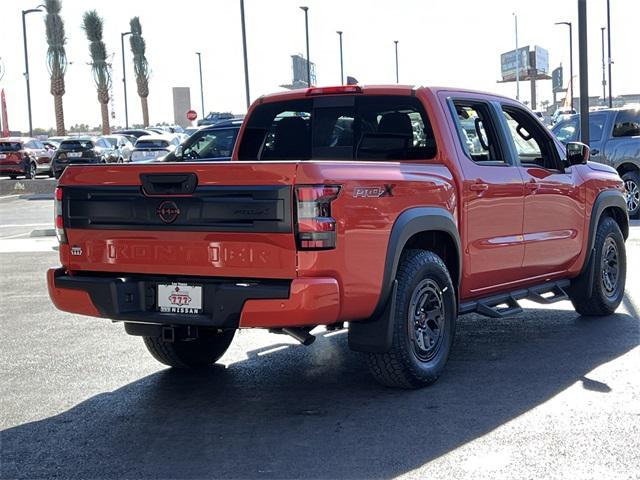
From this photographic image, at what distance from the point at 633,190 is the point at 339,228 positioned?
12.4 metres

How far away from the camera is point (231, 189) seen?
5.34 m

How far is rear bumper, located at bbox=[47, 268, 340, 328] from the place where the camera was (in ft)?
17.2

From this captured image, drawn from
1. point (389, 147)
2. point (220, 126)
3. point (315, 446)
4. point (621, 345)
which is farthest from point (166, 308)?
point (220, 126)

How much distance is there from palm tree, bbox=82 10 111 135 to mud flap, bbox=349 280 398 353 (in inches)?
2343

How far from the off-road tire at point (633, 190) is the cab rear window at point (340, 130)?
10372mm

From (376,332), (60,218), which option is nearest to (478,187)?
(376,332)

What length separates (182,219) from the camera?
5.51 m

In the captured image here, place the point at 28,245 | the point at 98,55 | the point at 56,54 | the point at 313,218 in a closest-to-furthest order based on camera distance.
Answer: the point at 313,218 < the point at 28,245 < the point at 56,54 < the point at 98,55

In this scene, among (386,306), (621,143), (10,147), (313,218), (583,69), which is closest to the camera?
(313,218)

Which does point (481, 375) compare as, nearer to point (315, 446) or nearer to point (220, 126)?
point (315, 446)

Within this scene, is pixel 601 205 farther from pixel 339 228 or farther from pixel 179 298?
pixel 179 298

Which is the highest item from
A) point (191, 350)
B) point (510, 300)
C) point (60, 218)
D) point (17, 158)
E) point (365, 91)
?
point (365, 91)

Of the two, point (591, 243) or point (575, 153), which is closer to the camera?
point (575, 153)

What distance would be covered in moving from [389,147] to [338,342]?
1711mm
